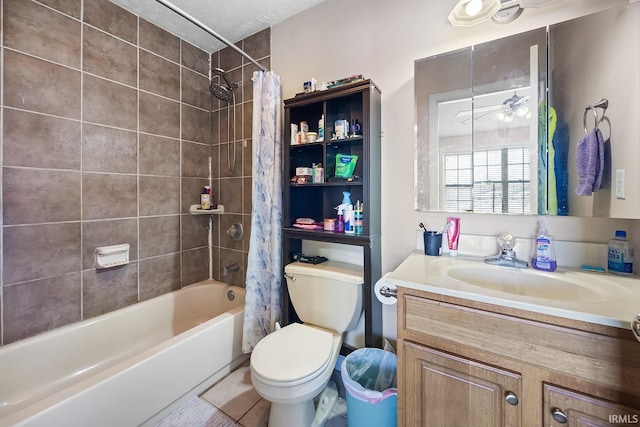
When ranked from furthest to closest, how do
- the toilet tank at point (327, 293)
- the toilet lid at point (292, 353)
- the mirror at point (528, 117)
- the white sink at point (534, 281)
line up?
the toilet tank at point (327, 293), the toilet lid at point (292, 353), the mirror at point (528, 117), the white sink at point (534, 281)

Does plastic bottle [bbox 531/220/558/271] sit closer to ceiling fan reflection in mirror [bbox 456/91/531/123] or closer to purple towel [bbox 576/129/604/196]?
purple towel [bbox 576/129/604/196]

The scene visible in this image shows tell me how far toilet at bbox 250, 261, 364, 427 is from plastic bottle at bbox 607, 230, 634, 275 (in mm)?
998

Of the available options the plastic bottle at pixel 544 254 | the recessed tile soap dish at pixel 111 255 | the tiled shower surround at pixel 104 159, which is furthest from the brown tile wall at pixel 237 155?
the plastic bottle at pixel 544 254

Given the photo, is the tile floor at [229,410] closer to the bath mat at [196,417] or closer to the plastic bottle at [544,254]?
the bath mat at [196,417]

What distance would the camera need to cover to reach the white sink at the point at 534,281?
0.85 m

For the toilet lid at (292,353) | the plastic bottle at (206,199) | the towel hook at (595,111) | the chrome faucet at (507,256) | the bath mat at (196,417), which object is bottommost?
the bath mat at (196,417)

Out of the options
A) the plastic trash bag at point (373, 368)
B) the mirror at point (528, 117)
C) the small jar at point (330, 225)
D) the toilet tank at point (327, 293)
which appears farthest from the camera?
the small jar at point (330, 225)

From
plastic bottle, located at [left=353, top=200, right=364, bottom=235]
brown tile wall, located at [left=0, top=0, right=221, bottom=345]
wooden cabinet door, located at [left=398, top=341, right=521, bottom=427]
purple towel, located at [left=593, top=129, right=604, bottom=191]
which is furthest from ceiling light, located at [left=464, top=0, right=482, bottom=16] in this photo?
brown tile wall, located at [left=0, top=0, right=221, bottom=345]

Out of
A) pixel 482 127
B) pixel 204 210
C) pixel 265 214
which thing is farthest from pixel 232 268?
pixel 482 127

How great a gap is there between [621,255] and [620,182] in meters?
0.28

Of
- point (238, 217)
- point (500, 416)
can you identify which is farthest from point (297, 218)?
point (500, 416)

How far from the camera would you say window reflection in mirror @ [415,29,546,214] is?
110 centimetres

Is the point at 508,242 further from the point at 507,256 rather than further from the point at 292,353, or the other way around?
the point at 292,353

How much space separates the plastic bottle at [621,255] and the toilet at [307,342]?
3.27ft
